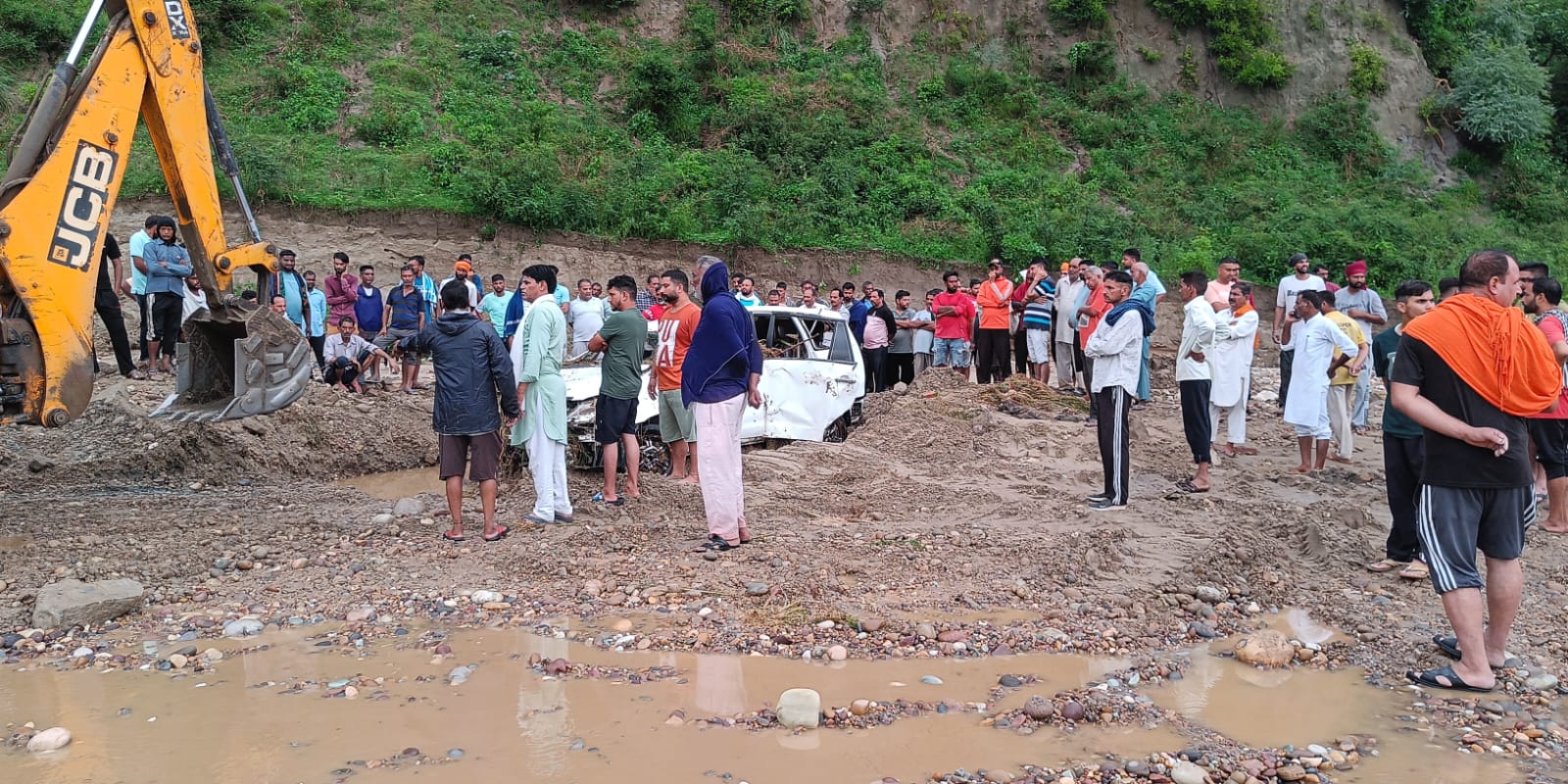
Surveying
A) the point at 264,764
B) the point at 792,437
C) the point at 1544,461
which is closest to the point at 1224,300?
the point at 1544,461

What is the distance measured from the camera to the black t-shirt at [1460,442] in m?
4.71

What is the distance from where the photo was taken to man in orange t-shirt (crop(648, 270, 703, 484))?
783 centimetres

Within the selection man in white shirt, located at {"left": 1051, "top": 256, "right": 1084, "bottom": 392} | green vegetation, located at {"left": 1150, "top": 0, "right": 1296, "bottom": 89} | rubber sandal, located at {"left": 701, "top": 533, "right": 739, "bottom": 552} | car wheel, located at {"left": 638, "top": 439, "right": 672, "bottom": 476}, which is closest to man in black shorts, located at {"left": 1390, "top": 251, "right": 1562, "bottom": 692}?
rubber sandal, located at {"left": 701, "top": 533, "right": 739, "bottom": 552}

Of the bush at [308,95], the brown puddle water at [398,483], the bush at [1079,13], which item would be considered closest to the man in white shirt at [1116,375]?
the brown puddle water at [398,483]

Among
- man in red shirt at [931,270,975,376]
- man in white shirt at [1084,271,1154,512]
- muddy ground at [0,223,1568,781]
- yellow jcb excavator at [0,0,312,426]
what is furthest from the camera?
man in red shirt at [931,270,975,376]

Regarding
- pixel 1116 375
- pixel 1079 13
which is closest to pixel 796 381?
pixel 1116 375

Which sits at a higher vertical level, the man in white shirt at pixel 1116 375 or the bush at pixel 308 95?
the bush at pixel 308 95

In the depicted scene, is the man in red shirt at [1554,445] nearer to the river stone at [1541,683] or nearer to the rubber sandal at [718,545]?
the river stone at [1541,683]

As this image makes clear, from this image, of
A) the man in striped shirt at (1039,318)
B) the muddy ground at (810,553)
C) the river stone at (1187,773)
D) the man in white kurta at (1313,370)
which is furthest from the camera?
the man in striped shirt at (1039,318)

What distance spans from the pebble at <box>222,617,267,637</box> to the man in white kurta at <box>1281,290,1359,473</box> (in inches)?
323

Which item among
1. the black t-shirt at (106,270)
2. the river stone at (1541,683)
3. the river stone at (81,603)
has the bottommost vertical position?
the river stone at (1541,683)

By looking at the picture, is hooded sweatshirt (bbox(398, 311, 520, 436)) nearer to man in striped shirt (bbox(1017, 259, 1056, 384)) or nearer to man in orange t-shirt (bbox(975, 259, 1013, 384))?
man in orange t-shirt (bbox(975, 259, 1013, 384))

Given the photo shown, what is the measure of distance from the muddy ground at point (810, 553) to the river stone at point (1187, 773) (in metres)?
1.24

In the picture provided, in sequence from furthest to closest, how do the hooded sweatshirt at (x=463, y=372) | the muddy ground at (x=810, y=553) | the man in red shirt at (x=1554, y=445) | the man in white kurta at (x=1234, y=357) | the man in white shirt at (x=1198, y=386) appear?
the man in white kurta at (x=1234, y=357), the man in white shirt at (x=1198, y=386), the man in red shirt at (x=1554, y=445), the hooded sweatshirt at (x=463, y=372), the muddy ground at (x=810, y=553)
